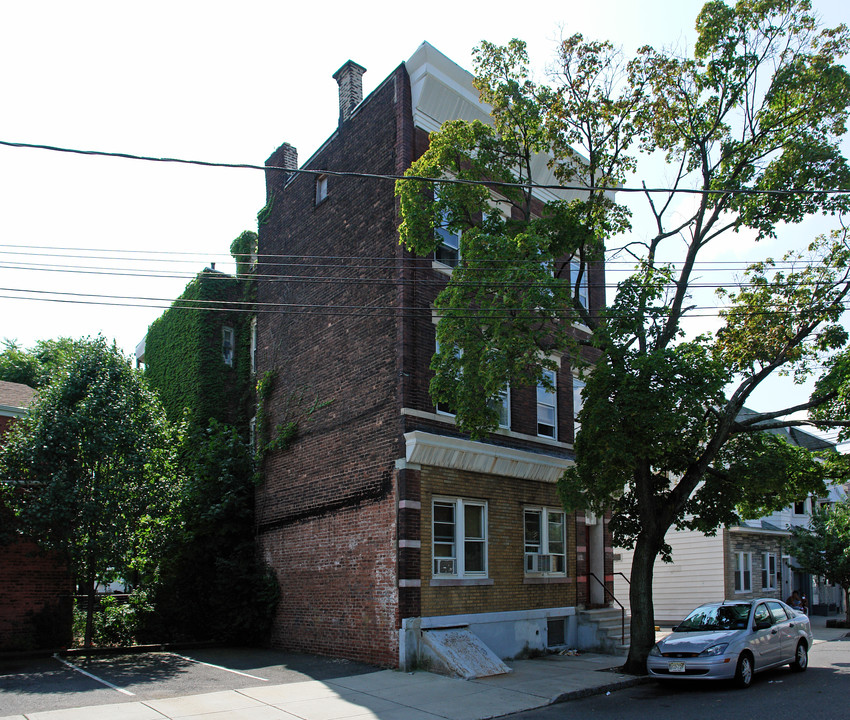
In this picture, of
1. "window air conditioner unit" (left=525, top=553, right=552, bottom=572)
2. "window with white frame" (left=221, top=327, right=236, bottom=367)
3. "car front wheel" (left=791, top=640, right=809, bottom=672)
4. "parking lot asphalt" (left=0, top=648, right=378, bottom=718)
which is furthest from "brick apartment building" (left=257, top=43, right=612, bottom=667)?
"car front wheel" (left=791, top=640, right=809, bottom=672)

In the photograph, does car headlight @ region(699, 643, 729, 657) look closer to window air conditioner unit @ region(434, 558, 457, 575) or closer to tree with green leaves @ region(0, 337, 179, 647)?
window air conditioner unit @ region(434, 558, 457, 575)

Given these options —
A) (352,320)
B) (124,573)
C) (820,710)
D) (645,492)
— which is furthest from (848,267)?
(124,573)

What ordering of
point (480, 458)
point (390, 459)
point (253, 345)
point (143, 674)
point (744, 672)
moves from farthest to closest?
point (253, 345) < point (480, 458) < point (390, 459) < point (143, 674) < point (744, 672)

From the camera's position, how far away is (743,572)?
1110 inches

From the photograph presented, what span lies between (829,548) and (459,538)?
16.6 metres

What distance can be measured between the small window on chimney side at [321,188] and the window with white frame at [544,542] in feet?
31.8

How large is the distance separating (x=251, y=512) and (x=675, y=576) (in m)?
17.4

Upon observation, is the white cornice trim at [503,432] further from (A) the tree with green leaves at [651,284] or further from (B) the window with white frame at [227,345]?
(B) the window with white frame at [227,345]

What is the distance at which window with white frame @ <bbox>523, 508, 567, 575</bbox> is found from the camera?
1739 cm

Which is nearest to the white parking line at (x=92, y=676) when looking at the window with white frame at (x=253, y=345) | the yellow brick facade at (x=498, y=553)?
the yellow brick facade at (x=498, y=553)

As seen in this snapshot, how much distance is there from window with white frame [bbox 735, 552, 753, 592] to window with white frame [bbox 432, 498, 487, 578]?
16.2 m

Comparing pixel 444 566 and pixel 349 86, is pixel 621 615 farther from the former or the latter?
pixel 349 86

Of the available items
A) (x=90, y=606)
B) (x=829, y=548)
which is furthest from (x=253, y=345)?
(x=829, y=548)

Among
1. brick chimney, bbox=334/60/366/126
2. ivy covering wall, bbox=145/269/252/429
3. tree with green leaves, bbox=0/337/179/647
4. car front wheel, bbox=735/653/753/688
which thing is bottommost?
car front wheel, bbox=735/653/753/688
